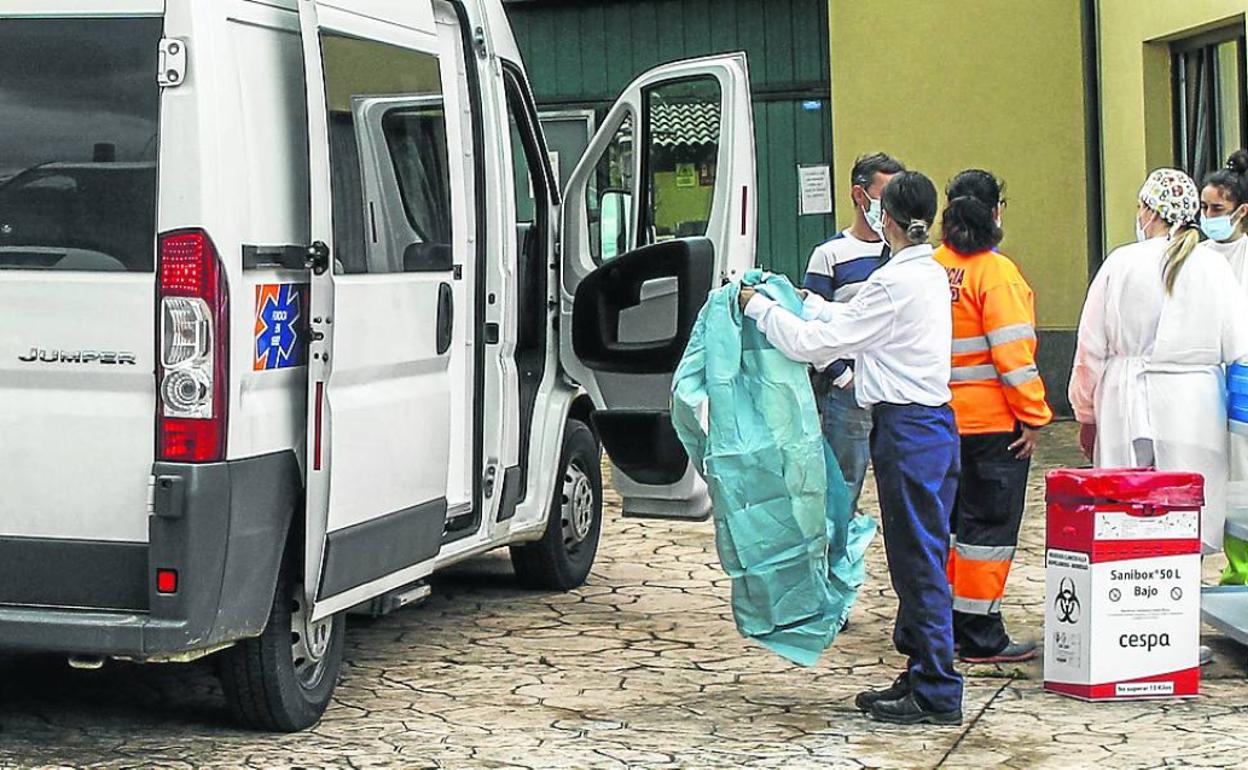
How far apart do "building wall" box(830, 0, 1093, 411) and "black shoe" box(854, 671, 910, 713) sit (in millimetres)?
8677

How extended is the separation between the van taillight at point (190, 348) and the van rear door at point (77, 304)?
5 centimetres

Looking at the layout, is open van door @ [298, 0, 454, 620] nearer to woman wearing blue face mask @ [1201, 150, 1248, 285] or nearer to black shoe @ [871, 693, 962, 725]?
black shoe @ [871, 693, 962, 725]

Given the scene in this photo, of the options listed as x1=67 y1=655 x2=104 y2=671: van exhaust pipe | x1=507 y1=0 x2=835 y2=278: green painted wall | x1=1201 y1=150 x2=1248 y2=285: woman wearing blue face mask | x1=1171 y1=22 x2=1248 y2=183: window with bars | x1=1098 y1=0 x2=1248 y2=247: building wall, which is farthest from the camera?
x1=507 y1=0 x2=835 y2=278: green painted wall

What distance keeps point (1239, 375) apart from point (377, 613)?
321 centimetres

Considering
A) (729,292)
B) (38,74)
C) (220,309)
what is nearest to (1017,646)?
(729,292)

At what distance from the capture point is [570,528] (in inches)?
345

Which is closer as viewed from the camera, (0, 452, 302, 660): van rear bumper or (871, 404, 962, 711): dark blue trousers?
(0, 452, 302, 660): van rear bumper

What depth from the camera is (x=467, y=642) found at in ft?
25.4

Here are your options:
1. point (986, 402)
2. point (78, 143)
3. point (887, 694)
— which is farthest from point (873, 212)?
point (78, 143)

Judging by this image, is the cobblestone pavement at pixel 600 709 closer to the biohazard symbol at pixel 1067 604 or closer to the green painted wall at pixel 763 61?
the biohazard symbol at pixel 1067 604

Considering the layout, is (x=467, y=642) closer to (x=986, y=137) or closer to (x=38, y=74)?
(x=38, y=74)

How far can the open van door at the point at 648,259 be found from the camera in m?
7.79

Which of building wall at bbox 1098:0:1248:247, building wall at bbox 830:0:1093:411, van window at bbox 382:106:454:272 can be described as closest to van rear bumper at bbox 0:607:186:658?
van window at bbox 382:106:454:272

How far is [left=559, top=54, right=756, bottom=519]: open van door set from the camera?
307 inches
